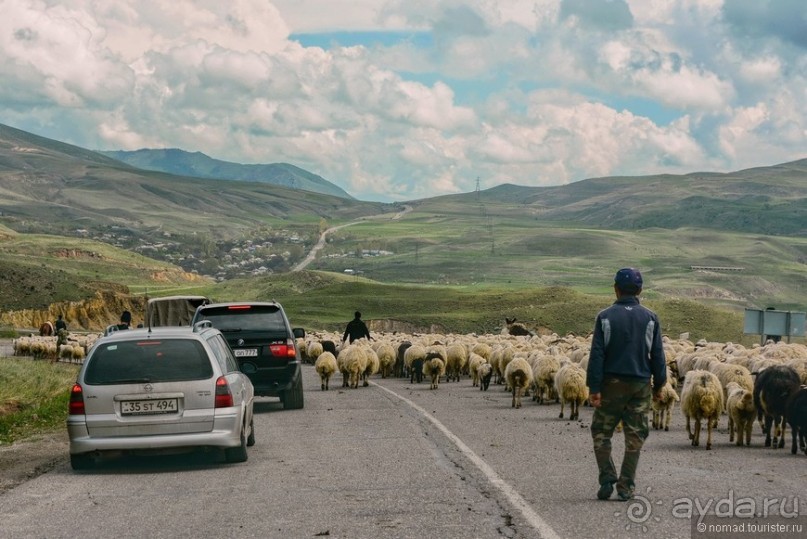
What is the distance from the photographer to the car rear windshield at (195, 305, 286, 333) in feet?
68.4

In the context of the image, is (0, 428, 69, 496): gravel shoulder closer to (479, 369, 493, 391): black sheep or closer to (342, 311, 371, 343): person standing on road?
(479, 369, 493, 391): black sheep

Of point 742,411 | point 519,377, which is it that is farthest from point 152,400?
point 519,377

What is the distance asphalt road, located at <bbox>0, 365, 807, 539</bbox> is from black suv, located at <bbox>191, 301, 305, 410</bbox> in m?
3.39

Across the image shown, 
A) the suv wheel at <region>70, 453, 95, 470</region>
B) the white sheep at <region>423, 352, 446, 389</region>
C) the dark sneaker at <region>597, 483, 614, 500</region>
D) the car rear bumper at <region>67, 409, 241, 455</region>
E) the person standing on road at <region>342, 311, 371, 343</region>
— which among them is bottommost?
the suv wheel at <region>70, 453, 95, 470</region>

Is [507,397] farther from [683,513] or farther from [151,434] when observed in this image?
[683,513]

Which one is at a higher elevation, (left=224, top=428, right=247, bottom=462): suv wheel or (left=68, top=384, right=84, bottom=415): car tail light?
(left=68, top=384, right=84, bottom=415): car tail light

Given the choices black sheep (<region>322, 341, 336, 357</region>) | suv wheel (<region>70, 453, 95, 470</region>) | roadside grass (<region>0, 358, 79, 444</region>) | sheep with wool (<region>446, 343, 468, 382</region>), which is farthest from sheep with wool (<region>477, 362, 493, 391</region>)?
suv wheel (<region>70, 453, 95, 470</region>)

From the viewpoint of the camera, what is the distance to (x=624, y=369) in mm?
10383

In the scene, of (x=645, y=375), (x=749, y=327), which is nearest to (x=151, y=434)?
(x=645, y=375)

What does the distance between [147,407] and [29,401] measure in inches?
533

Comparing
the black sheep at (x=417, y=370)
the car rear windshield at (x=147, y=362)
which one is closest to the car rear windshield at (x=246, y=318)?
the car rear windshield at (x=147, y=362)

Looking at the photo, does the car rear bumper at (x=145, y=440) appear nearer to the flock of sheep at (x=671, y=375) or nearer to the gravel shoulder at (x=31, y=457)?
the gravel shoulder at (x=31, y=457)

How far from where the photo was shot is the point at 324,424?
18.3 m

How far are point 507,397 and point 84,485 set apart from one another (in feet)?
46.3
